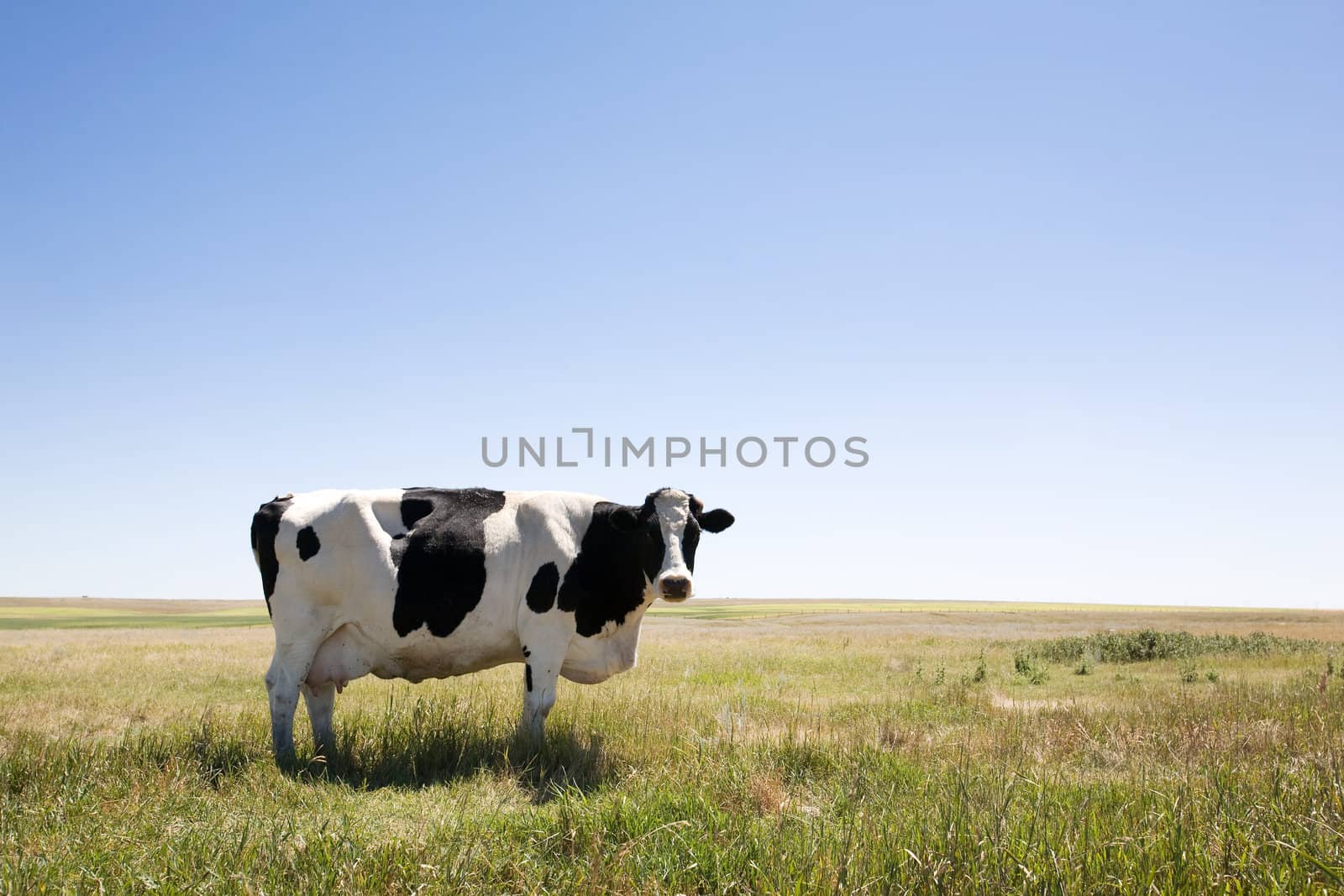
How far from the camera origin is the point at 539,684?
362 inches

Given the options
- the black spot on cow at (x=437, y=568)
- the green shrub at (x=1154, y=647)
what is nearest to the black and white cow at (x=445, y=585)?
the black spot on cow at (x=437, y=568)

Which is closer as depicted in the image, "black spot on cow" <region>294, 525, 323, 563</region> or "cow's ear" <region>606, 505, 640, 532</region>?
"black spot on cow" <region>294, 525, 323, 563</region>

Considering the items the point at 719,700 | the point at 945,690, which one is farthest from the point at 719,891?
the point at 945,690

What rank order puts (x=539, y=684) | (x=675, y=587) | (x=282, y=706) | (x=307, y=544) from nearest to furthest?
(x=675, y=587) → (x=282, y=706) → (x=539, y=684) → (x=307, y=544)

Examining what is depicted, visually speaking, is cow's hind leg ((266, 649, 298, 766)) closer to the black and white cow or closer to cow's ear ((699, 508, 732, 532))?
the black and white cow

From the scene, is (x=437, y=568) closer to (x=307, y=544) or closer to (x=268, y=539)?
(x=307, y=544)

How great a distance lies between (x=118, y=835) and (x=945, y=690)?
45.2ft

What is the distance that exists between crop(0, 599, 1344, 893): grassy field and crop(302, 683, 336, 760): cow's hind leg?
0.75 feet

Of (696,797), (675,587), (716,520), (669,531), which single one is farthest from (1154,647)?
(696,797)

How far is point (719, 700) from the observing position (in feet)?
46.7

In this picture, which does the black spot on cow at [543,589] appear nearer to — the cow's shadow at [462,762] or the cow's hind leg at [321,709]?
the cow's shadow at [462,762]

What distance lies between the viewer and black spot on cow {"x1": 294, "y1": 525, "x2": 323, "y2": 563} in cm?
932

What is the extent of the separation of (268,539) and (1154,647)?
23.1 m

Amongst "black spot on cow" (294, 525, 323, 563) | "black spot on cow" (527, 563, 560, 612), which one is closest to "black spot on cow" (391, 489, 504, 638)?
"black spot on cow" (527, 563, 560, 612)
